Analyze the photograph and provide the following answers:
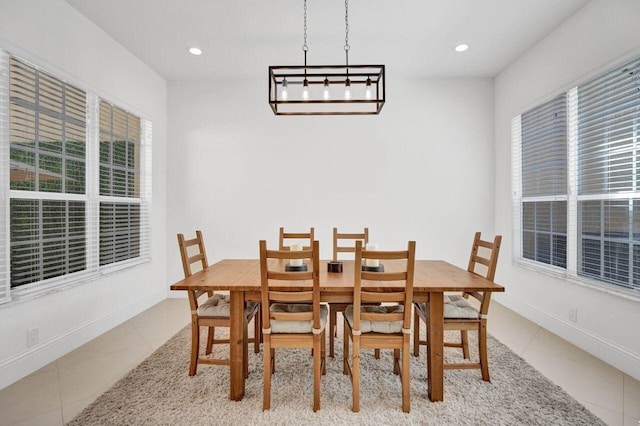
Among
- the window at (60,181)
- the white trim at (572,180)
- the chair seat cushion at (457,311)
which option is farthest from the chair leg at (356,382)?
the window at (60,181)

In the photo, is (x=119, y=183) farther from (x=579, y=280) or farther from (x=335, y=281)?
(x=579, y=280)

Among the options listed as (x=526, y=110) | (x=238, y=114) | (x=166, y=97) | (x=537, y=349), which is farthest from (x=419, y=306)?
(x=166, y=97)

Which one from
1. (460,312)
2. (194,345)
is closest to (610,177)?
(460,312)

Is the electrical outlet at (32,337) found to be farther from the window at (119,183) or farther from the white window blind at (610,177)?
the white window blind at (610,177)

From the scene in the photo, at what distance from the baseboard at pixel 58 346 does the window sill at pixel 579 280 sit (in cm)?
446

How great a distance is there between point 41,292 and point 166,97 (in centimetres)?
283

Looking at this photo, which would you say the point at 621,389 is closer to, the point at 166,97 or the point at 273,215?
the point at 273,215

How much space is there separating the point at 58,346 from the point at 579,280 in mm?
4498

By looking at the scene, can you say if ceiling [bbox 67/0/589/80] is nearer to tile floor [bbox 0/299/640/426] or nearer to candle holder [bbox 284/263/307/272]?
candle holder [bbox 284/263/307/272]

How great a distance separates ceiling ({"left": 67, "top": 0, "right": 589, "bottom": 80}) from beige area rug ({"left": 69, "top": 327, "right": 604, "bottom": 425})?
3.03m

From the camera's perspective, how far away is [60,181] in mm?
2486

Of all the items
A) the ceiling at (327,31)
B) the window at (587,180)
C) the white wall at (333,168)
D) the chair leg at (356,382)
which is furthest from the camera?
the white wall at (333,168)

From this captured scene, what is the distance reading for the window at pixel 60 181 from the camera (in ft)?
6.95

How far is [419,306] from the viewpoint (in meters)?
2.16
